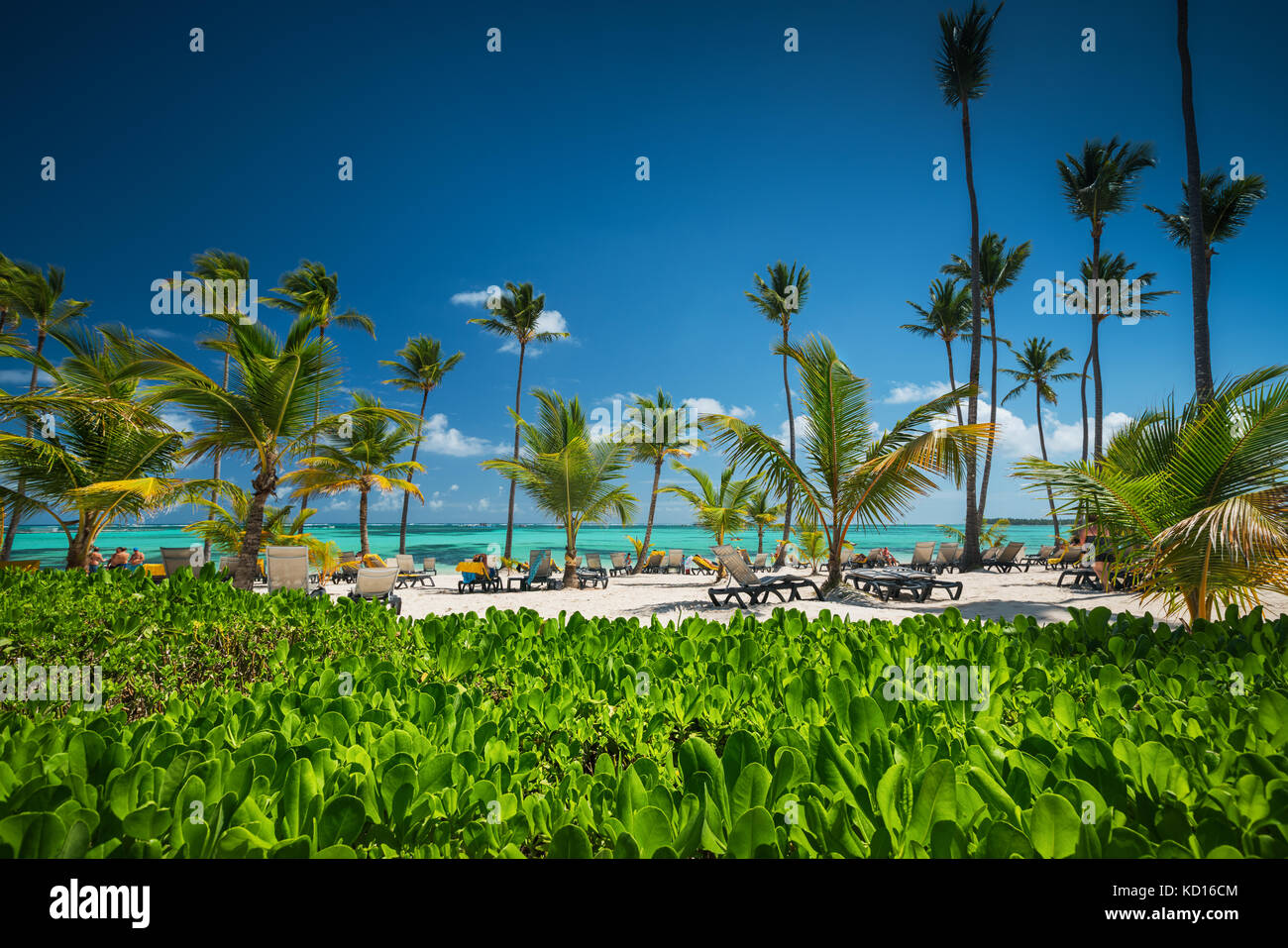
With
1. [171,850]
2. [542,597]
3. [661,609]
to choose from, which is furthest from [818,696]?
[542,597]

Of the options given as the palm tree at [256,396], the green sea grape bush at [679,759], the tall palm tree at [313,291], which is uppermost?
the tall palm tree at [313,291]

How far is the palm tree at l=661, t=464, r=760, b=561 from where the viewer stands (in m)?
20.2

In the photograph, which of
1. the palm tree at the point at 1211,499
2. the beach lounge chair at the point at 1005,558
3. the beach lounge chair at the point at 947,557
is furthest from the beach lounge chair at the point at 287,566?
the beach lounge chair at the point at 1005,558

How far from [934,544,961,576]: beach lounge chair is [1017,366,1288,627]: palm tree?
57.1ft

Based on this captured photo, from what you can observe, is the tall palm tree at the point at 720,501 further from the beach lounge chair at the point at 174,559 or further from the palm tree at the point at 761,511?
the beach lounge chair at the point at 174,559

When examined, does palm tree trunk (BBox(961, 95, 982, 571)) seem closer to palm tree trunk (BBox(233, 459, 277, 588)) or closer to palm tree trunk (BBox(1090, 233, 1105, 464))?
palm tree trunk (BBox(1090, 233, 1105, 464))

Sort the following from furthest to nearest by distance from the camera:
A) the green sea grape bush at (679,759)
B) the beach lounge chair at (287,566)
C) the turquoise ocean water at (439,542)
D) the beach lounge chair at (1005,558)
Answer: the turquoise ocean water at (439,542) → the beach lounge chair at (1005,558) → the beach lounge chair at (287,566) → the green sea grape bush at (679,759)

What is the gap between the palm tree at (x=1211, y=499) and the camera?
3725 millimetres

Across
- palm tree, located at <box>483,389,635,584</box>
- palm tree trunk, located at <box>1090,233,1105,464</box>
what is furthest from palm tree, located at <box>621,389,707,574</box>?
palm tree trunk, located at <box>1090,233,1105,464</box>

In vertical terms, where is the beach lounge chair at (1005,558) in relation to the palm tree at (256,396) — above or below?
below

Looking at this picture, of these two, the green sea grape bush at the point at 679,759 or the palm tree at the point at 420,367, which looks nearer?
the green sea grape bush at the point at 679,759

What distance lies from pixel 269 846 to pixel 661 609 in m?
9.25

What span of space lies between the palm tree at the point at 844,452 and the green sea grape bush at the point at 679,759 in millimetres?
6825
